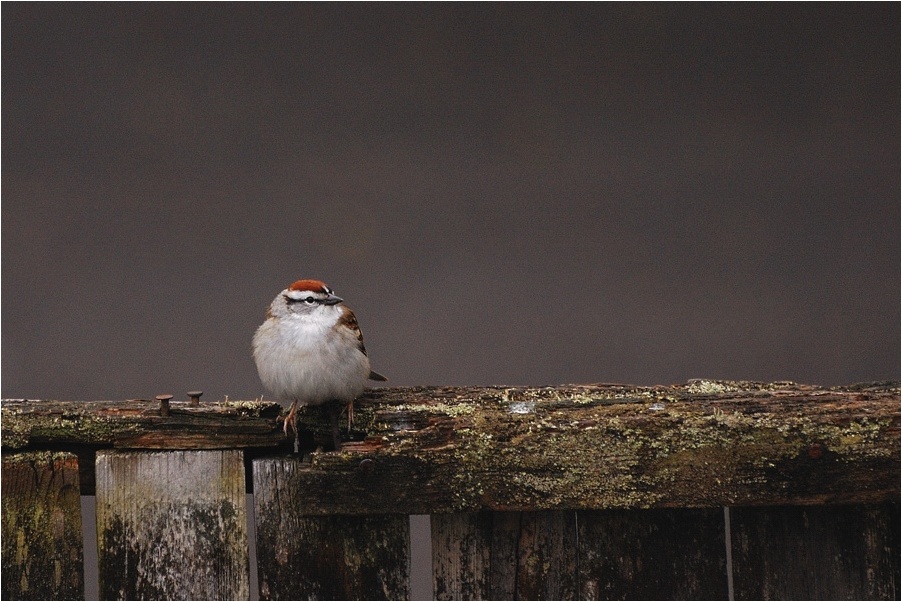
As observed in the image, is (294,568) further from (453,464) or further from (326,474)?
(453,464)

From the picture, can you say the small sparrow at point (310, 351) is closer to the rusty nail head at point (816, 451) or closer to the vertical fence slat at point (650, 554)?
the vertical fence slat at point (650, 554)

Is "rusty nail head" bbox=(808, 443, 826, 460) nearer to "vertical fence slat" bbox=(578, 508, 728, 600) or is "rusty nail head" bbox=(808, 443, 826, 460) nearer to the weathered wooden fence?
the weathered wooden fence

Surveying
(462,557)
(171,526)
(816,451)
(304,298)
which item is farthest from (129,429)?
(816,451)

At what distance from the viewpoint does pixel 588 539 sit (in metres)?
2.38

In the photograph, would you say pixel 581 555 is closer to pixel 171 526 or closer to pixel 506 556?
pixel 506 556

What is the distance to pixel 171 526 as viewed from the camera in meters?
2.34

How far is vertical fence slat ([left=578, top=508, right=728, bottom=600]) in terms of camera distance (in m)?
2.38

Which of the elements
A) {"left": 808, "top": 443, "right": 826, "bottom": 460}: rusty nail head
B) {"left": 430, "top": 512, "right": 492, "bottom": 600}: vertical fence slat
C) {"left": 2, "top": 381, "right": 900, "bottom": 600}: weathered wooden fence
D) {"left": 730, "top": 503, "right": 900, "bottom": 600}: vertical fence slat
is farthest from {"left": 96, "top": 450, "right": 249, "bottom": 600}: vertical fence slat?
{"left": 808, "top": 443, "right": 826, "bottom": 460}: rusty nail head

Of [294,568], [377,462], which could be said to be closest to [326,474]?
[377,462]

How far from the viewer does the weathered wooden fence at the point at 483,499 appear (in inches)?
88.9

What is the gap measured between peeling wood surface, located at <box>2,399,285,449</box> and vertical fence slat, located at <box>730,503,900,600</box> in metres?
1.32

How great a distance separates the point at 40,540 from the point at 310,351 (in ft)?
2.89

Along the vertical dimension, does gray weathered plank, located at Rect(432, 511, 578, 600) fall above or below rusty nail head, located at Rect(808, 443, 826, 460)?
below

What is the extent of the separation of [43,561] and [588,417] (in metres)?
1.46
